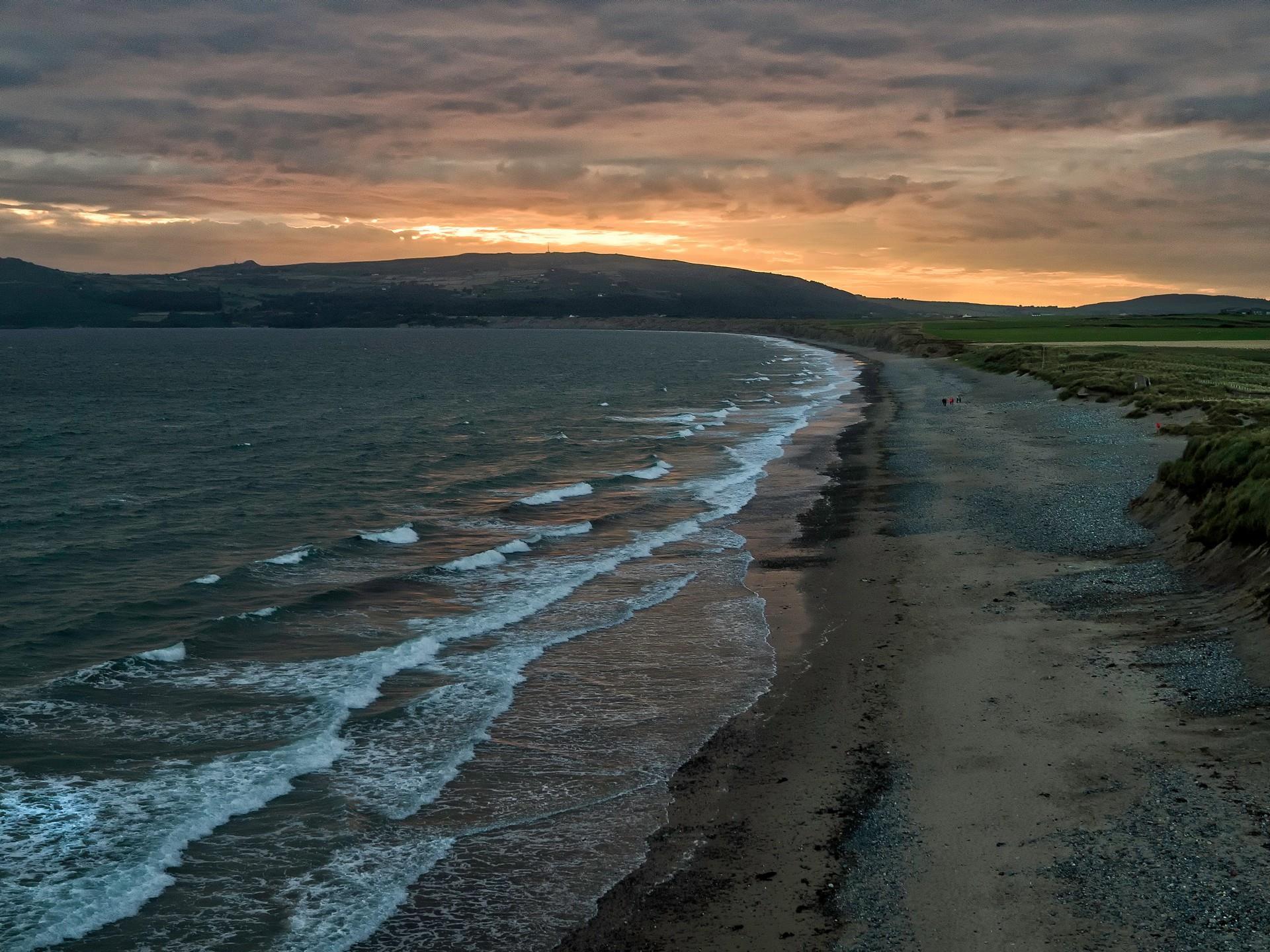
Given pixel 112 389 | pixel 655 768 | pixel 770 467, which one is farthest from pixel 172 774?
pixel 112 389

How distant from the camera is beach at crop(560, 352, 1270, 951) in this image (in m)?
9.59

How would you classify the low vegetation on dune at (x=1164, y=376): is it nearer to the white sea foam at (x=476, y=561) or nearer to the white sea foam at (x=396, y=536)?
the white sea foam at (x=476, y=561)

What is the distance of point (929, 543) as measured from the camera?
25.9 metres

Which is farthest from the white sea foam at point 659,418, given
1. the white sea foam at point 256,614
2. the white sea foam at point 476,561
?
the white sea foam at point 256,614

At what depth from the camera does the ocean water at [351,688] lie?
10.9 m

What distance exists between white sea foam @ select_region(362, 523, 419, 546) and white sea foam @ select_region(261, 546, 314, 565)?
1.86 meters

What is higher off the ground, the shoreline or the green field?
the green field

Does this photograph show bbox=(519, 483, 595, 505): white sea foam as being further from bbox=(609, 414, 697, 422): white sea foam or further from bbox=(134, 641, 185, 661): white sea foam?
bbox=(609, 414, 697, 422): white sea foam

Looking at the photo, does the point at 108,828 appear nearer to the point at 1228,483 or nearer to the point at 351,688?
the point at 351,688

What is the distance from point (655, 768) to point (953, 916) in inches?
193

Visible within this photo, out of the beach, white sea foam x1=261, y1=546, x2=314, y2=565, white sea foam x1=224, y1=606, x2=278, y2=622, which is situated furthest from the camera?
white sea foam x1=261, y1=546, x2=314, y2=565

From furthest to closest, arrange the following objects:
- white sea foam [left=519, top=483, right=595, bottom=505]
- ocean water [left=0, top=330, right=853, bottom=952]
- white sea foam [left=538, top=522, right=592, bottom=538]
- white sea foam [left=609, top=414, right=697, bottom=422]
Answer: white sea foam [left=609, top=414, right=697, bottom=422]
white sea foam [left=519, top=483, right=595, bottom=505]
white sea foam [left=538, top=522, right=592, bottom=538]
ocean water [left=0, top=330, right=853, bottom=952]

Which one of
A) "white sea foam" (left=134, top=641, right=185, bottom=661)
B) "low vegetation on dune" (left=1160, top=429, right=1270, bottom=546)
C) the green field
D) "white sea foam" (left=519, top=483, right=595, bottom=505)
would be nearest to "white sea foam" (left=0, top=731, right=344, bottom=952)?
"white sea foam" (left=134, top=641, right=185, bottom=661)

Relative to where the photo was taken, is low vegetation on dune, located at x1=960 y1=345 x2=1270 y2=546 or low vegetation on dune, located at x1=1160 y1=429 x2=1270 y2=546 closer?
low vegetation on dune, located at x1=1160 y1=429 x2=1270 y2=546
